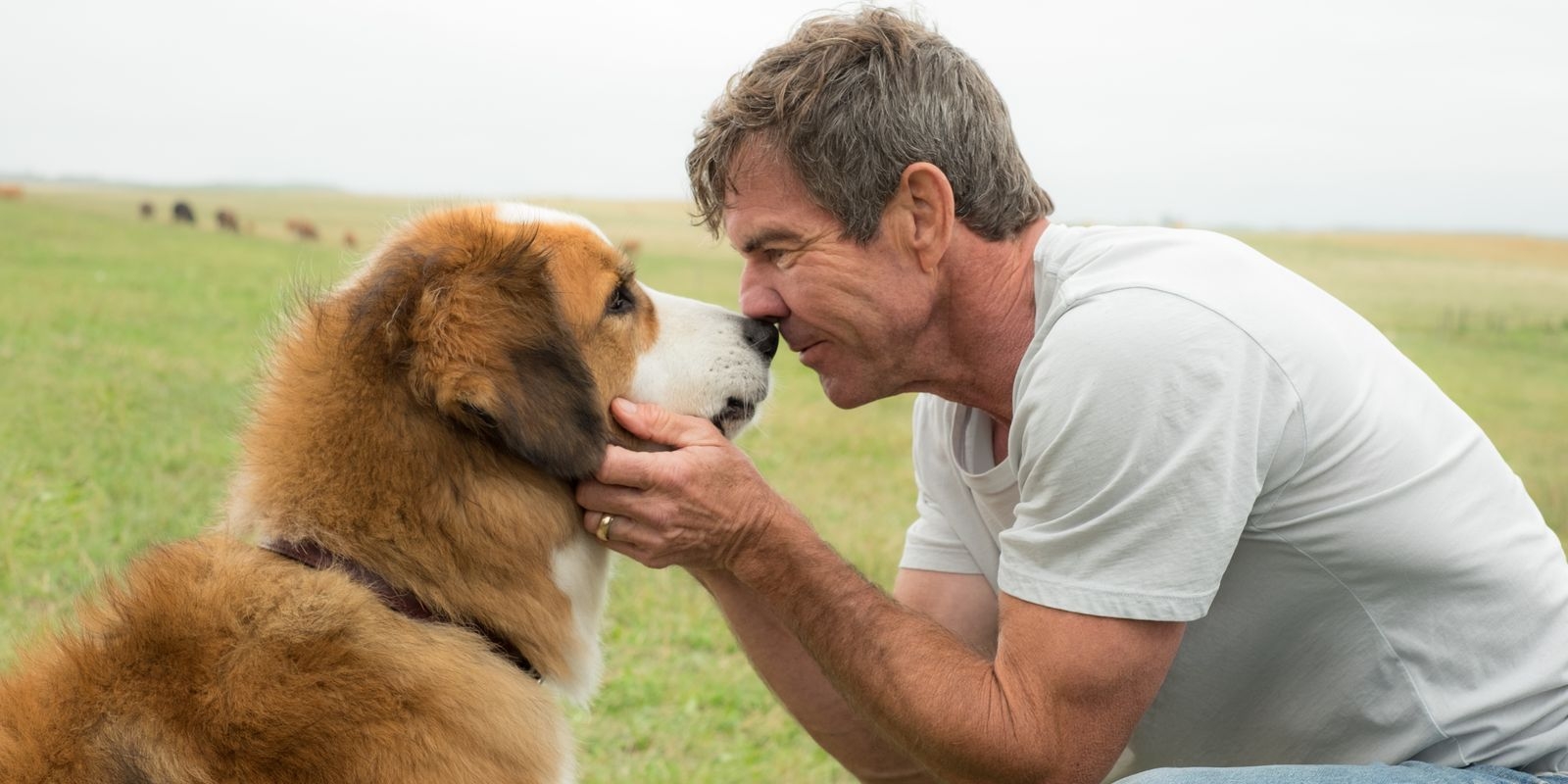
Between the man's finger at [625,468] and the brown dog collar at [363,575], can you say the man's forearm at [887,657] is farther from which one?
the brown dog collar at [363,575]

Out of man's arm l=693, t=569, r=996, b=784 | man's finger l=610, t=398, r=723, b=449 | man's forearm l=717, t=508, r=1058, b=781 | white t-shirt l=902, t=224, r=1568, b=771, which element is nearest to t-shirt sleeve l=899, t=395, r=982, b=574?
man's arm l=693, t=569, r=996, b=784

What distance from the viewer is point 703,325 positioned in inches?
111

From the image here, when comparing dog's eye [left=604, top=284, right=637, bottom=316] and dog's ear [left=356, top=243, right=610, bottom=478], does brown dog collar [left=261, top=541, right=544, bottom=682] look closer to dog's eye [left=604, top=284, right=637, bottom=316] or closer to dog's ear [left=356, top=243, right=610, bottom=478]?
dog's ear [left=356, top=243, right=610, bottom=478]

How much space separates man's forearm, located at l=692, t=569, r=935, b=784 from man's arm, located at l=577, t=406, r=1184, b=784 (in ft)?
2.02

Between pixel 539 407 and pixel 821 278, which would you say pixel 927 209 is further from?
pixel 539 407

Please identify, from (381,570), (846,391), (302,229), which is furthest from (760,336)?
(302,229)

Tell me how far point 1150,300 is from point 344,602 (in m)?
Answer: 1.60

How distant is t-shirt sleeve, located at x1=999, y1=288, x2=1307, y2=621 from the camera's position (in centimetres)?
237

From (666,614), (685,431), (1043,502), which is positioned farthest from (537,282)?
(666,614)

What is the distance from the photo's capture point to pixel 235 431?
248cm

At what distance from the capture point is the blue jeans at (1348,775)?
94.1 inches

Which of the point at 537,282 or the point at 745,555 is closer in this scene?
the point at 537,282

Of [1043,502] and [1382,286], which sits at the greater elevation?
[1043,502]

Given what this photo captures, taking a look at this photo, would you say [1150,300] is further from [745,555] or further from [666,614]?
[666,614]
